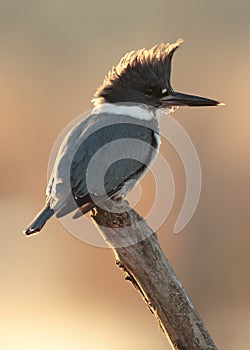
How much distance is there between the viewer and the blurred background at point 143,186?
3.38m

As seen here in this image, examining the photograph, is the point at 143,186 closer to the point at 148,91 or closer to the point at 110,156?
the point at 148,91

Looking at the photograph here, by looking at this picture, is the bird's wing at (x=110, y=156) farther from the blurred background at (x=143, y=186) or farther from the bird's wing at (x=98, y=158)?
Result: the blurred background at (x=143, y=186)

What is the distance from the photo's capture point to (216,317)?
3.34 metres

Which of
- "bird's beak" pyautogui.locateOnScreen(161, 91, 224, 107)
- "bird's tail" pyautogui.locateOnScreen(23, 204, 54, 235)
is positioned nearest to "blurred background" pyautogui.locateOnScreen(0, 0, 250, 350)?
"bird's beak" pyautogui.locateOnScreen(161, 91, 224, 107)

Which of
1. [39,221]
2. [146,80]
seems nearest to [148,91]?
[146,80]

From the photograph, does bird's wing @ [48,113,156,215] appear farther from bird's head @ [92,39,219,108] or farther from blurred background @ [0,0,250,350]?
blurred background @ [0,0,250,350]

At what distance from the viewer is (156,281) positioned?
1.82m

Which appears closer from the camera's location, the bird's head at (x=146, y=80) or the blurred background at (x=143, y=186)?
the bird's head at (x=146, y=80)

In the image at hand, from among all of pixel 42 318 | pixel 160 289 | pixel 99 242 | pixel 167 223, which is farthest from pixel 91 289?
pixel 160 289

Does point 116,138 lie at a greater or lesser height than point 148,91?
lesser

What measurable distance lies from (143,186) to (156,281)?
1586 millimetres

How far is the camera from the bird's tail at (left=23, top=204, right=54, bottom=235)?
1877 millimetres

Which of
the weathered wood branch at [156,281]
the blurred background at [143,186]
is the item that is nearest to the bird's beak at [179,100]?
the weathered wood branch at [156,281]

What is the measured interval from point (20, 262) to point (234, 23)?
1598mm
